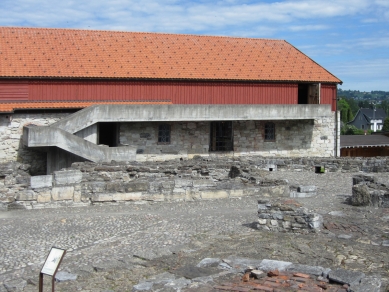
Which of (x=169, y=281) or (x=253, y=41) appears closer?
(x=169, y=281)

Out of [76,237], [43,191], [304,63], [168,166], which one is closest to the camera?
[76,237]

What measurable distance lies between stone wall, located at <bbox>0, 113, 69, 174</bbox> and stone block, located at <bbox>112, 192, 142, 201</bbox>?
1104 centimetres

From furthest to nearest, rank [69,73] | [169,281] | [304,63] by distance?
[304,63] → [69,73] → [169,281]

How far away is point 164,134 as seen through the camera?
2856 centimetres

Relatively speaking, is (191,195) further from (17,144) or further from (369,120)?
(369,120)

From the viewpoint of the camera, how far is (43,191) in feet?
50.2

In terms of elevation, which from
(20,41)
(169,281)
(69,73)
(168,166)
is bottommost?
(169,281)

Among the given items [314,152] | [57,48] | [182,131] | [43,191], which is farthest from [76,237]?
[314,152]

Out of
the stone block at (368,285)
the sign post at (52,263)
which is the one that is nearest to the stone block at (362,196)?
the stone block at (368,285)

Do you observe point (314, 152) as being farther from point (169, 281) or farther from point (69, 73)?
point (169, 281)

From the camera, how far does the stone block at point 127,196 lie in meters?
15.9

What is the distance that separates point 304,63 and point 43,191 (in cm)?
2321

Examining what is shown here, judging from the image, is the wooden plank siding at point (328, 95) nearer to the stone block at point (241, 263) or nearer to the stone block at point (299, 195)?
Result: the stone block at point (299, 195)

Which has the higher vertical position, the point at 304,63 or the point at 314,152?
the point at 304,63
